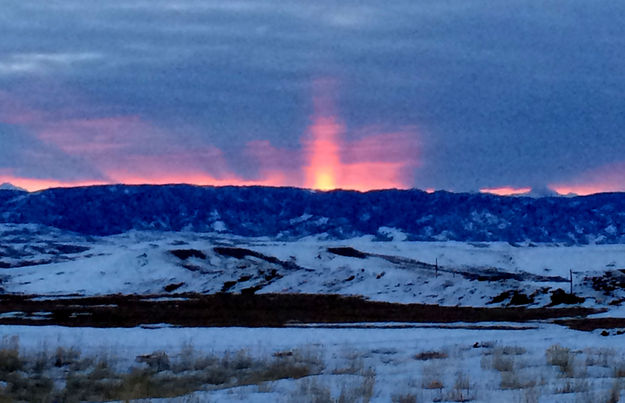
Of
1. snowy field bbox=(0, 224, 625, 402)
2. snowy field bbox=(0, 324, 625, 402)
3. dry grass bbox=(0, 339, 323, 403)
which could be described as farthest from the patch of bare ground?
dry grass bbox=(0, 339, 323, 403)

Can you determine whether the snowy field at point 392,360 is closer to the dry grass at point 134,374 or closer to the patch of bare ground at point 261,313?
the dry grass at point 134,374

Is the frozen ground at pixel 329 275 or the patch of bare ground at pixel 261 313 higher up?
the frozen ground at pixel 329 275

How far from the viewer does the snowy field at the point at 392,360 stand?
1180 cm

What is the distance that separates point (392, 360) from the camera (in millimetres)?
17781

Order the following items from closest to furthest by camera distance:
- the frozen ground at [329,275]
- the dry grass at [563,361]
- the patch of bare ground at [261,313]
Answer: the dry grass at [563,361] < the patch of bare ground at [261,313] < the frozen ground at [329,275]

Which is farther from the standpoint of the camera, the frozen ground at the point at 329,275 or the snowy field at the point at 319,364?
the frozen ground at the point at 329,275

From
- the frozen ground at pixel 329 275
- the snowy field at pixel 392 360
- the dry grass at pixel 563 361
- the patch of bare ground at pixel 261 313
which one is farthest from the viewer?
the frozen ground at pixel 329 275

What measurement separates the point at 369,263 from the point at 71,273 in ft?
103

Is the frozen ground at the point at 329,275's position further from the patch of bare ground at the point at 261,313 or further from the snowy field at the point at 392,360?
the snowy field at the point at 392,360

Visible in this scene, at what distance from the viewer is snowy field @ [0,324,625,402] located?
11805 mm

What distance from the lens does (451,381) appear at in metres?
13.3

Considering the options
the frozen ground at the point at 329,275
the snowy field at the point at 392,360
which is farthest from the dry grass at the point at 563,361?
the frozen ground at the point at 329,275

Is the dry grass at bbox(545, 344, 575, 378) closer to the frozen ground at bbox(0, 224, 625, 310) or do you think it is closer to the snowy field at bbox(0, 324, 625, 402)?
the snowy field at bbox(0, 324, 625, 402)

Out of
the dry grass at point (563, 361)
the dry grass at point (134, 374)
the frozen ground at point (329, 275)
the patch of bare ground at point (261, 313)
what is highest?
the frozen ground at point (329, 275)
